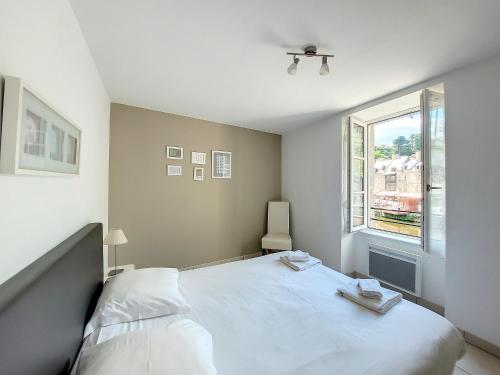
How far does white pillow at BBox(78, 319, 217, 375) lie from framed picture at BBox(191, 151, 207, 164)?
99.4 inches

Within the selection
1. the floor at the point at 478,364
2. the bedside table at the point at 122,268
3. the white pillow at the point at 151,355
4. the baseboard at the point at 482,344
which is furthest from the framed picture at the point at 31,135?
the baseboard at the point at 482,344

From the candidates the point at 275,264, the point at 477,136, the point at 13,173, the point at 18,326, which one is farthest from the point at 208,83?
the point at 477,136

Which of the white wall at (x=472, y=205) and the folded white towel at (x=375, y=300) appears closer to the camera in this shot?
the folded white towel at (x=375, y=300)

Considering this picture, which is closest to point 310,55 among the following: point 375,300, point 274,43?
point 274,43

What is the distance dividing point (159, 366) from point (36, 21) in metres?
1.47

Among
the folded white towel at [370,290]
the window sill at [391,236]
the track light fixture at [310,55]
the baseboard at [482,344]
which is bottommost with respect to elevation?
the baseboard at [482,344]

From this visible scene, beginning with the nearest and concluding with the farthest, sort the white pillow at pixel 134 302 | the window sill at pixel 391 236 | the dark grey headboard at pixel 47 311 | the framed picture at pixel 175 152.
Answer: the dark grey headboard at pixel 47 311
the white pillow at pixel 134 302
the window sill at pixel 391 236
the framed picture at pixel 175 152

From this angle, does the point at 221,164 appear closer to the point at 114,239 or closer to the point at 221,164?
the point at 221,164

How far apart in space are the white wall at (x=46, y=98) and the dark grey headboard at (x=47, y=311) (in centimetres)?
8

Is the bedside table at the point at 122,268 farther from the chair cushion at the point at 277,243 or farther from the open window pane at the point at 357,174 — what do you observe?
the open window pane at the point at 357,174

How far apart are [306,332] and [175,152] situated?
273 centimetres

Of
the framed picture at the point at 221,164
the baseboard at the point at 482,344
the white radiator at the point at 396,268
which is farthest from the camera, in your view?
the framed picture at the point at 221,164

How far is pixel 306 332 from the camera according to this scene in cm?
124

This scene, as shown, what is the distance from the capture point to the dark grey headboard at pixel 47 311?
558mm
